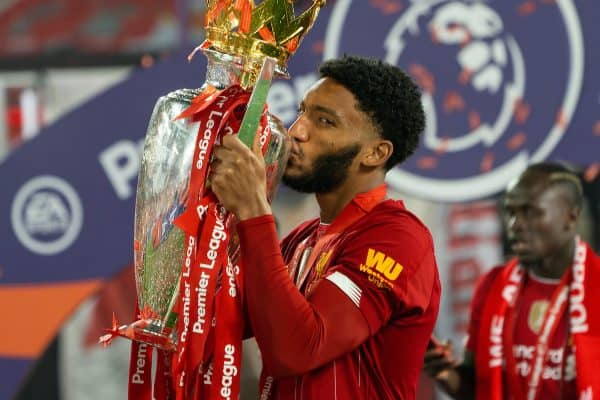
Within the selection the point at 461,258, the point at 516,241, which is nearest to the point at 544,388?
the point at 516,241

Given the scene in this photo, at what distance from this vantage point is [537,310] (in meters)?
3.67

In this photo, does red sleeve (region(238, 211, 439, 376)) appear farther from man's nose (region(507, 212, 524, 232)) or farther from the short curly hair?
man's nose (region(507, 212, 524, 232))

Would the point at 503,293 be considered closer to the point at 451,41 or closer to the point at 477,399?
the point at 477,399

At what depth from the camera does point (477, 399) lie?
371 centimetres

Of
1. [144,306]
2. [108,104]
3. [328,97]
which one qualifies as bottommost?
[144,306]

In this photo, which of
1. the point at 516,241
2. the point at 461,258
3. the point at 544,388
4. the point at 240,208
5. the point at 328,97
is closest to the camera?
the point at 240,208

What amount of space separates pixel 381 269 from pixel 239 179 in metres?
0.36

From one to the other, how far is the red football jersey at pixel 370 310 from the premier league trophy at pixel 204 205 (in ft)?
0.28

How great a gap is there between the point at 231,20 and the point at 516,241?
1.99 meters

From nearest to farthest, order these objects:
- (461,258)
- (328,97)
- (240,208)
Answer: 1. (240,208)
2. (328,97)
3. (461,258)

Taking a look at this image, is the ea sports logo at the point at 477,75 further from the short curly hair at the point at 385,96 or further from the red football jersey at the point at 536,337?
the short curly hair at the point at 385,96

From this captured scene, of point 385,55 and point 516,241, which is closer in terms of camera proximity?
point 516,241

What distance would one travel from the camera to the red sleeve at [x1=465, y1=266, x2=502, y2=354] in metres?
3.80

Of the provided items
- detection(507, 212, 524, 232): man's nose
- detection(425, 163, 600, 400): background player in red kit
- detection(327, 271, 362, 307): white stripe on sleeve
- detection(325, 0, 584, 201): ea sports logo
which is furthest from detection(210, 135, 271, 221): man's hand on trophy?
detection(325, 0, 584, 201): ea sports logo
